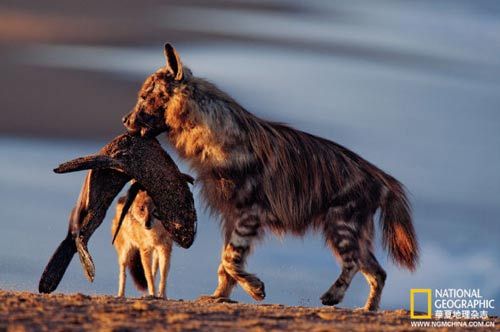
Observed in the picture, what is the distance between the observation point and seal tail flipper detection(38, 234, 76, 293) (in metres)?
12.1

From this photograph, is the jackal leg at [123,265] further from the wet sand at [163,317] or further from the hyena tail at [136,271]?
the wet sand at [163,317]

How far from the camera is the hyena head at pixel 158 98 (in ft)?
42.2

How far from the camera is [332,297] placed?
12.6 m

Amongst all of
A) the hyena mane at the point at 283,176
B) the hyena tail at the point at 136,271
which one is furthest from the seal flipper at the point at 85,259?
the hyena tail at the point at 136,271

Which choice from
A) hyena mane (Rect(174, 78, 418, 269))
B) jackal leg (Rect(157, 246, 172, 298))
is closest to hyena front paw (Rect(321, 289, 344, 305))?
hyena mane (Rect(174, 78, 418, 269))

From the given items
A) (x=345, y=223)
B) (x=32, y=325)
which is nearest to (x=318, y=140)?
(x=345, y=223)

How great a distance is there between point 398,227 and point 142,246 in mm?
5065

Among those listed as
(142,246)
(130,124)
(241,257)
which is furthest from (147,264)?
(241,257)

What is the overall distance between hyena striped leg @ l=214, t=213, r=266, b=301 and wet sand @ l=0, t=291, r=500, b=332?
1.37 m

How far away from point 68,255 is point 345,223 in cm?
326

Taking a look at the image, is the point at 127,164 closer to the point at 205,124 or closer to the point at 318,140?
the point at 205,124

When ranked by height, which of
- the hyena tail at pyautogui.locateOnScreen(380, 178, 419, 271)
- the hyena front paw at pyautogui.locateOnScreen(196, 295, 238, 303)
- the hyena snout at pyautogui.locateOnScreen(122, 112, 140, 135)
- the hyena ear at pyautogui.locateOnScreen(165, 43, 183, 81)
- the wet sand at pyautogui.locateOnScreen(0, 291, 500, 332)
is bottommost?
the wet sand at pyautogui.locateOnScreen(0, 291, 500, 332)

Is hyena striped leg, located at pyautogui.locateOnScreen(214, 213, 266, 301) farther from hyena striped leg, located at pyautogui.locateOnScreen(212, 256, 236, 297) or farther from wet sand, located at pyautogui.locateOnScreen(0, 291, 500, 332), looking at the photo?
wet sand, located at pyautogui.locateOnScreen(0, 291, 500, 332)

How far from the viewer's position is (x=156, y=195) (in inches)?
505
